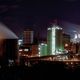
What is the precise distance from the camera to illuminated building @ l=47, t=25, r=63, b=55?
32822 mm

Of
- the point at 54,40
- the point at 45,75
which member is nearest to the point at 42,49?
the point at 54,40

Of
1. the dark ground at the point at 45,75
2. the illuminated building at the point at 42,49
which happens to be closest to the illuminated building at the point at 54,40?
the illuminated building at the point at 42,49

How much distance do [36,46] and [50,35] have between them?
2366mm

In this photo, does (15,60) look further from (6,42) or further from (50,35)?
(50,35)

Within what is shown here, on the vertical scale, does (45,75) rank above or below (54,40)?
below

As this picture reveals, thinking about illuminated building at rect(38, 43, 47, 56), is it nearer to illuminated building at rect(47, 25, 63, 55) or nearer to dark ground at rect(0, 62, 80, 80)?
illuminated building at rect(47, 25, 63, 55)

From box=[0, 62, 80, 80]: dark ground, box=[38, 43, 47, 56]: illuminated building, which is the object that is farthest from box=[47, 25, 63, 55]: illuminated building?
box=[0, 62, 80, 80]: dark ground

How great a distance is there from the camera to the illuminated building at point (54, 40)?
3282cm

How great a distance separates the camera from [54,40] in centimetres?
3319

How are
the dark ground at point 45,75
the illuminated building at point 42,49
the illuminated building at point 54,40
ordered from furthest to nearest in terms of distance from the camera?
1. the illuminated building at point 54,40
2. the illuminated building at point 42,49
3. the dark ground at point 45,75

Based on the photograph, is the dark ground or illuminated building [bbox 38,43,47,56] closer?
the dark ground

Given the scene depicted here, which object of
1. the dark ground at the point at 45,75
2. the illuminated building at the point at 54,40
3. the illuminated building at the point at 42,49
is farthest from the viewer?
the illuminated building at the point at 54,40

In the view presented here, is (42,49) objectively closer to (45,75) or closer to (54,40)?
(54,40)

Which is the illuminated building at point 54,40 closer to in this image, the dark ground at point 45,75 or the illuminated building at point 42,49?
the illuminated building at point 42,49
